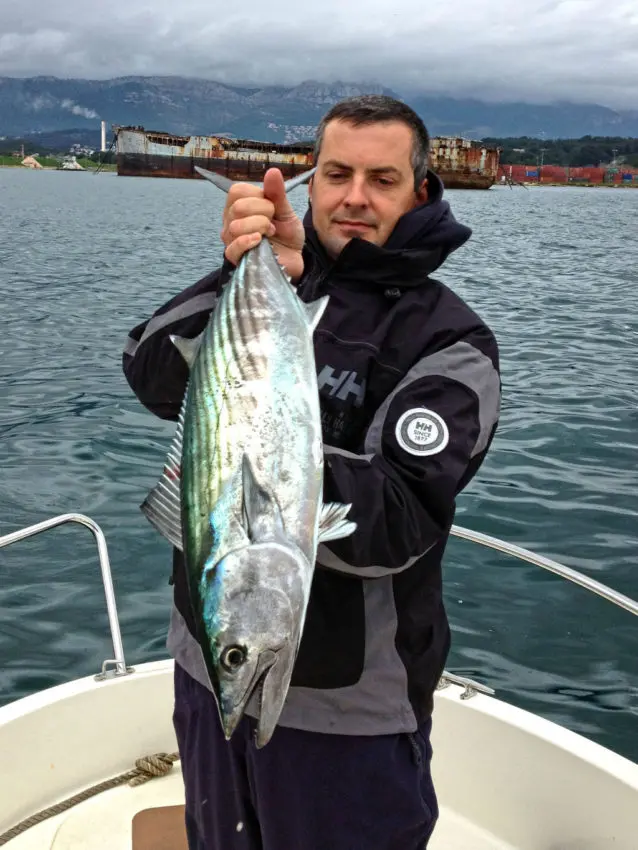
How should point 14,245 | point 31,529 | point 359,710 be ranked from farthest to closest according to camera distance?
1. point 14,245
2. point 31,529
3. point 359,710

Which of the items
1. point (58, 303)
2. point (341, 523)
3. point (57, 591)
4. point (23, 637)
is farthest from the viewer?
point (58, 303)

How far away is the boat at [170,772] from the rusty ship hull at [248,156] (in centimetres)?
6603

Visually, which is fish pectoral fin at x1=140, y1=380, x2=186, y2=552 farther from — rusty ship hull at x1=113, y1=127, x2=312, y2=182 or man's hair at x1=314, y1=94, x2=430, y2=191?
rusty ship hull at x1=113, y1=127, x2=312, y2=182

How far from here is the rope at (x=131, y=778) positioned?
3533 mm

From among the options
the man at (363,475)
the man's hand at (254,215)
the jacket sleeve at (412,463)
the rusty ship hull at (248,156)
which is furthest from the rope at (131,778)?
the rusty ship hull at (248,156)

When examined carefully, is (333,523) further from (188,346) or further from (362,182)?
(362,182)

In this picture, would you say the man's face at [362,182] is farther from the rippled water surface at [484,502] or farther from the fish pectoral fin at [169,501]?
the rippled water surface at [484,502]

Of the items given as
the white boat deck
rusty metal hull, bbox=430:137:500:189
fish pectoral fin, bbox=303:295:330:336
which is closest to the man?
fish pectoral fin, bbox=303:295:330:336

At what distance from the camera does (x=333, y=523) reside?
62.8 inches

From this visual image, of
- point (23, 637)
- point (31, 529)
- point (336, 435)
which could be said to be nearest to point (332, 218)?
point (336, 435)

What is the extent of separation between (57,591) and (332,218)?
4586mm

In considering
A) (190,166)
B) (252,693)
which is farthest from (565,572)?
(190,166)

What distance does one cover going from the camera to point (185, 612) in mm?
2270

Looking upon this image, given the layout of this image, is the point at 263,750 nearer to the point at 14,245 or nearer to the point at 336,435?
the point at 336,435
